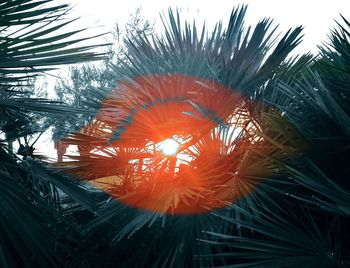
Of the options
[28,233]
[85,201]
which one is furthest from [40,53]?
[85,201]

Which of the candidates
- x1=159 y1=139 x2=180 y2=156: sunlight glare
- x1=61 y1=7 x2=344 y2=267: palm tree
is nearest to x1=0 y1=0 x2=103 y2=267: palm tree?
x1=61 y1=7 x2=344 y2=267: palm tree

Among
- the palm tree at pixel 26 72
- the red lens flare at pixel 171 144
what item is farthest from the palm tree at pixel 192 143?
the palm tree at pixel 26 72

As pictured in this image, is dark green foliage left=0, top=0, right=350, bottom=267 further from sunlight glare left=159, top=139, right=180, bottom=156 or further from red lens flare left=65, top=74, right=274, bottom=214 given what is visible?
sunlight glare left=159, top=139, right=180, bottom=156

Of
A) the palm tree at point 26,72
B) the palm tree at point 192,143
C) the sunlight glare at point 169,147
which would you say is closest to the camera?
the palm tree at point 26,72

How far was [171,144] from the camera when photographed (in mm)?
3520

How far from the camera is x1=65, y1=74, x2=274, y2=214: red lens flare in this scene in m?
3.04

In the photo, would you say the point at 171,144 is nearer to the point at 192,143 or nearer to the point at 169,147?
the point at 169,147

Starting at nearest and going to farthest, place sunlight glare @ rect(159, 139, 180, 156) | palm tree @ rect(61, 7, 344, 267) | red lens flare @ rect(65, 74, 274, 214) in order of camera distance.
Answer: palm tree @ rect(61, 7, 344, 267), red lens flare @ rect(65, 74, 274, 214), sunlight glare @ rect(159, 139, 180, 156)

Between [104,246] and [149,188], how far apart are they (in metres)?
0.62

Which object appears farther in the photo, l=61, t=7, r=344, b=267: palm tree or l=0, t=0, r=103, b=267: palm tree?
l=61, t=7, r=344, b=267: palm tree

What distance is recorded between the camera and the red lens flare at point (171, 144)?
3035 mm

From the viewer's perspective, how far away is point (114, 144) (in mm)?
3439

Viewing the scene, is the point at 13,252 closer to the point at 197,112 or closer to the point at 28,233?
the point at 28,233

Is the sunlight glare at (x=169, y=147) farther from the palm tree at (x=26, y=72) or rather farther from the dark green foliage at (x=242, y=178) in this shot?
the palm tree at (x=26, y=72)
